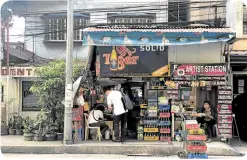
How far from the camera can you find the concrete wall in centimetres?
1260

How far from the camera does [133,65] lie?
1246cm

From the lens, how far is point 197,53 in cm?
1267

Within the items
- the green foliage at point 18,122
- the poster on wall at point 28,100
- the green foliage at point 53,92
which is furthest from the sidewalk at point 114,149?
the poster on wall at point 28,100

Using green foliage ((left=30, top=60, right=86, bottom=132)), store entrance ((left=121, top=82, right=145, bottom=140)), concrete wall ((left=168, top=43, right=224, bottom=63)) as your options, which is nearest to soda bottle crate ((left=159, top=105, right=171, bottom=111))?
store entrance ((left=121, top=82, right=145, bottom=140))

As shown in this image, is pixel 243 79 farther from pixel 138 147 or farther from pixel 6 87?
pixel 6 87

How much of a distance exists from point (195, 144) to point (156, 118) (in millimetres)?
2766

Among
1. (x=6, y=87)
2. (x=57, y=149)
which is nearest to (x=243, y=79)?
(x=57, y=149)

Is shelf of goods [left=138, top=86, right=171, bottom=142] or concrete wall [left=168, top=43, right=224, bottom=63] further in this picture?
concrete wall [left=168, top=43, right=224, bottom=63]

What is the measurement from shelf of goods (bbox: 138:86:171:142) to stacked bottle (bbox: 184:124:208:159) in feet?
7.79

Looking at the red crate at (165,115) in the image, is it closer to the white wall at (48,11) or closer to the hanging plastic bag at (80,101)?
the hanging plastic bag at (80,101)

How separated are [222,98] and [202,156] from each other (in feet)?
10.2

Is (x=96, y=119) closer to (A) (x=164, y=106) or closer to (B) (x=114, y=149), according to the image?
(B) (x=114, y=149)

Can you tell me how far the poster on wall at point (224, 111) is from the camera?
40.3ft

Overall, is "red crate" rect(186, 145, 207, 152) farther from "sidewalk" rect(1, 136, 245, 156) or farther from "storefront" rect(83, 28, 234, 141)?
"storefront" rect(83, 28, 234, 141)
